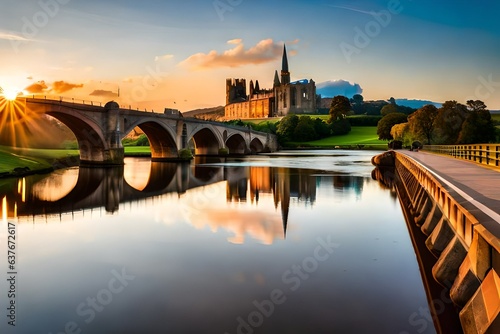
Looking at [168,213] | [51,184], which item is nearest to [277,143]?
[51,184]

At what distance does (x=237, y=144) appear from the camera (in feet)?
356

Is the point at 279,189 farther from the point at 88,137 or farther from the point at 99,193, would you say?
the point at 88,137

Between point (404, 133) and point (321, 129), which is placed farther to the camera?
point (321, 129)

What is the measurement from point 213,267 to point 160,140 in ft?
201

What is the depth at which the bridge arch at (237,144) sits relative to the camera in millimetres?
106562

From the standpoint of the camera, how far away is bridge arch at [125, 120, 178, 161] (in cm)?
6657

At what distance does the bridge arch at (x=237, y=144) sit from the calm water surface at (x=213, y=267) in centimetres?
8125

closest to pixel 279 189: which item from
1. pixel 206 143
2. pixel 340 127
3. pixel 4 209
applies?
pixel 4 209

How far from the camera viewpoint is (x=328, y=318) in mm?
8781

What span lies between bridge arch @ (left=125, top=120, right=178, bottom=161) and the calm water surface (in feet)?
138

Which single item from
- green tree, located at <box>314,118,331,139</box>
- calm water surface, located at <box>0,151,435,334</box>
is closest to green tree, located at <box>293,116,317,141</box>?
green tree, located at <box>314,118,331,139</box>

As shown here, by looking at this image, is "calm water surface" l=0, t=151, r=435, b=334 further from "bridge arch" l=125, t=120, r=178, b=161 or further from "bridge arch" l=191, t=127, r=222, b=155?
"bridge arch" l=191, t=127, r=222, b=155

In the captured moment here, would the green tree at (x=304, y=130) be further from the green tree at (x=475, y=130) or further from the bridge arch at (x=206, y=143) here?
the green tree at (x=475, y=130)

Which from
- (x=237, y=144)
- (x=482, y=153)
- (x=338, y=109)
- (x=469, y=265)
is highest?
(x=338, y=109)
